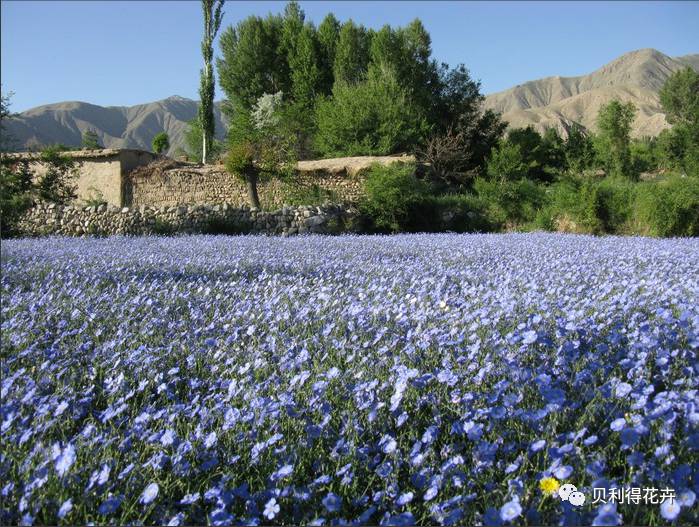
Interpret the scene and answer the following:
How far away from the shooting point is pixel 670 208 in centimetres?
1264

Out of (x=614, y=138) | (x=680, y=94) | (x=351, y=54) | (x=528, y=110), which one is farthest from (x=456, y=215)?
(x=528, y=110)

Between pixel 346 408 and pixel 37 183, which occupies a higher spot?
pixel 37 183

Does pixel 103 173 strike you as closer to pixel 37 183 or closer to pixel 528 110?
pixel 37 183

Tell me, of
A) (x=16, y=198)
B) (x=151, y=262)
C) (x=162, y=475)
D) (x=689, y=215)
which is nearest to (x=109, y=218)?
(x=16, y=198)

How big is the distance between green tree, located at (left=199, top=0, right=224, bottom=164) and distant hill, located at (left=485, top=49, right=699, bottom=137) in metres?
86.3

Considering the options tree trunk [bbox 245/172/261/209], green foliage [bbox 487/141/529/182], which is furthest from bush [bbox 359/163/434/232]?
green foliage [bbox 487/141/529/182]

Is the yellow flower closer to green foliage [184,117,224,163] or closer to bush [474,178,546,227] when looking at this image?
bush [474,178,546,227]

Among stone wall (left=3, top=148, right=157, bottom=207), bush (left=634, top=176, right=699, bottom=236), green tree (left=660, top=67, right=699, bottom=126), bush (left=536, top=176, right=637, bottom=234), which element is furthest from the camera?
green tree (left=660, top=67, right=699, bottom=126)

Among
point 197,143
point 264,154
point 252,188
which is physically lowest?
point 252,188

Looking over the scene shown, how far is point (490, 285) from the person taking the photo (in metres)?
4.45

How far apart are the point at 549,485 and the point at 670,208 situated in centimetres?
1348

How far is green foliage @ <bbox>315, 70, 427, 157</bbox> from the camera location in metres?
21.4

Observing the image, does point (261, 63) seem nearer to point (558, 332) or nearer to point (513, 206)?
point (513, 206)

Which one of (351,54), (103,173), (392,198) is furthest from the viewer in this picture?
(351,54)
